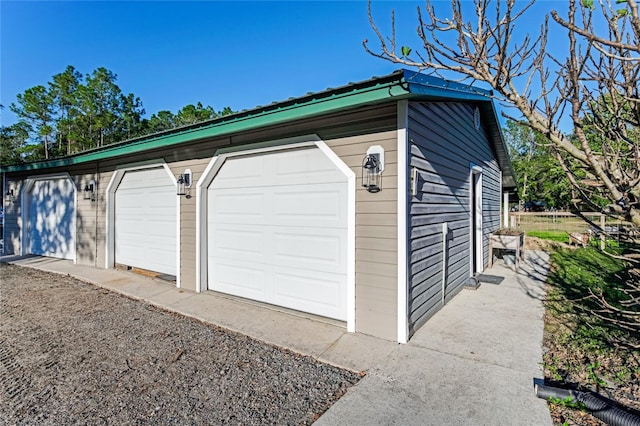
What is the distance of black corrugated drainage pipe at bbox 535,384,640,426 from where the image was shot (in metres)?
2.03

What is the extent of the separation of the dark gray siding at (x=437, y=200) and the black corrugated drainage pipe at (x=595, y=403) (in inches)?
53.7

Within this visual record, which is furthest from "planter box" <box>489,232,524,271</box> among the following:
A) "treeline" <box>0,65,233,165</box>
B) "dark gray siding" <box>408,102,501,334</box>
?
"treeline" <box>0,65,233,165</box>

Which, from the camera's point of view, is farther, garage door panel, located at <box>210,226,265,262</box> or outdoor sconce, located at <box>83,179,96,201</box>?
outdoor sconce, located at <box>83,179,96,201</box>

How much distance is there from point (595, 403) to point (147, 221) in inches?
286

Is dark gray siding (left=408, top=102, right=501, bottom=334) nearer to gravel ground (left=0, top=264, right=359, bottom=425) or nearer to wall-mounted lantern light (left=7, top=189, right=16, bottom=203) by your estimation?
gravel ground (left=0, top=264, right=359, bottom=425)

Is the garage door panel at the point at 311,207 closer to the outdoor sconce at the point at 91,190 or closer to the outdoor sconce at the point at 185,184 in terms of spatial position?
the outdoor sconce at the point at 185,184

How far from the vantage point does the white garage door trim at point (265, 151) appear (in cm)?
373

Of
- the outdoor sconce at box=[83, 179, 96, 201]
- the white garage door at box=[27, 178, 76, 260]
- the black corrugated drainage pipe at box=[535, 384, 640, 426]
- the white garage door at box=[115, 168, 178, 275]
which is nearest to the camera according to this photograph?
the black corrugated drainage pipe at box=[535, 384, 640, 426]

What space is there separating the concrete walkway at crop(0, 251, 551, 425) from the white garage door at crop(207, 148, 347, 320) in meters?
0.30

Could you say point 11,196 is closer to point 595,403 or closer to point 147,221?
point 147,221

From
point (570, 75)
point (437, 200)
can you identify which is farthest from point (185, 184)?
point (570, 75)

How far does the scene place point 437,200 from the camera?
14.7ft

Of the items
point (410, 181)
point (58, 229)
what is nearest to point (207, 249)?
point (410, 181)

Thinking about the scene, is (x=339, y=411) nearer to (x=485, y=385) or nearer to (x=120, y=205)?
(x=485, y=385)
